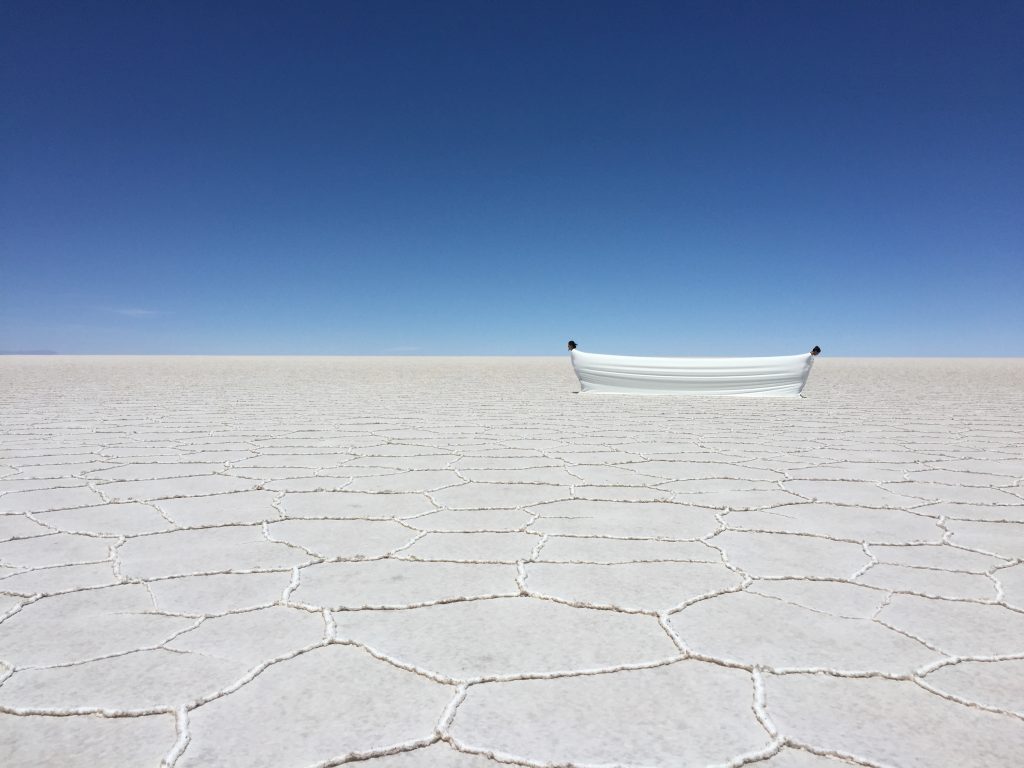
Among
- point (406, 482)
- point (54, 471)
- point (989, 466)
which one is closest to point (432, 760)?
point (406, 482)

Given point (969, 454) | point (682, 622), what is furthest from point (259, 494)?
point (969, 454)

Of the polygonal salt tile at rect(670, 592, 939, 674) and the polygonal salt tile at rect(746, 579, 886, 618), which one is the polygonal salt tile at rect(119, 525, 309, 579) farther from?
the polygonal salt tile at rect(746, 579, 886, 618)

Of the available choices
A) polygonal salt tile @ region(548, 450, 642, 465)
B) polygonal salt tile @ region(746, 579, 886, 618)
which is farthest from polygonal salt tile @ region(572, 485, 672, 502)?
polygonal salt tile @ region(746, 579, 886, 618)

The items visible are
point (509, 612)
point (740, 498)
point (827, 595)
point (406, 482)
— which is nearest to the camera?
point (509, 612)

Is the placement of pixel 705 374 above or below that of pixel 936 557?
above

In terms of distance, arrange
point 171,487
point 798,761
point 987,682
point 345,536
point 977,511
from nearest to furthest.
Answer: point 798,761
point 987,682
point 345,536
point 977,511
point 171,487

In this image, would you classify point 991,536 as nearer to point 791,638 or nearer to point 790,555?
point 790,555

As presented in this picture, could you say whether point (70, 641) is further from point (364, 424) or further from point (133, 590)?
point (364, 424)
